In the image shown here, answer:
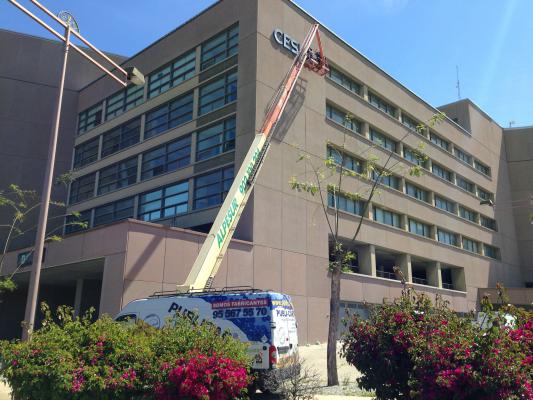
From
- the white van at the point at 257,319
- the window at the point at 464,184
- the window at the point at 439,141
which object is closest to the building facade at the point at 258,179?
the window at the point at 439,141

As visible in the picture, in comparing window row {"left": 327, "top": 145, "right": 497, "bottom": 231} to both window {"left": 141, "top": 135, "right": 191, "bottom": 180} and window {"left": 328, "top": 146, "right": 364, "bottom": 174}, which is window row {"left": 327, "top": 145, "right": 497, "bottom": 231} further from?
window {"left": 141, "top": 135, "right": 191, "bottom": 180}

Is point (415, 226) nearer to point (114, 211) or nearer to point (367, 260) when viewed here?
point (367, 260)

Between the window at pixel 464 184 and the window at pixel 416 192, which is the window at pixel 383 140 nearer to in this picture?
the window at pixel 416 192

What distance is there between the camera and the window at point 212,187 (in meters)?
30.8

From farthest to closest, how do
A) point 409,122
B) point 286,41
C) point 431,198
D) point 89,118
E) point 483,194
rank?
point 483,194, point 431,198, point 409,122, point 89,118, point 286,41

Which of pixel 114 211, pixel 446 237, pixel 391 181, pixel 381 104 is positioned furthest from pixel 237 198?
pixel 446 237

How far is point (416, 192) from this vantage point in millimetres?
46062

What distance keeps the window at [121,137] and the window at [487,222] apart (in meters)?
39.6

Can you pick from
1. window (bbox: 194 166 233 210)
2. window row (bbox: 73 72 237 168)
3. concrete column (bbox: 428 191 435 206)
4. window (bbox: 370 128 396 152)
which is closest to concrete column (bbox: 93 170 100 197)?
window row (bbox: 73 72 237 168)

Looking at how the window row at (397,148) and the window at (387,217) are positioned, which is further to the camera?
the window at (387,217)

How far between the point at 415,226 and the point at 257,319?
111ft

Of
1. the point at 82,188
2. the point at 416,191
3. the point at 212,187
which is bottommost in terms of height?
the point at 212,187

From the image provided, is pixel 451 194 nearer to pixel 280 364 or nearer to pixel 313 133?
pixel 313 133

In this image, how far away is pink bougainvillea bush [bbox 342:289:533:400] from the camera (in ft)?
23.7
